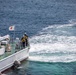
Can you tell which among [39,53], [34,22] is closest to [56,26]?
[34,22]

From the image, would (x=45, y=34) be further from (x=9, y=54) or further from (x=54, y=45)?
(x=9, y=54)

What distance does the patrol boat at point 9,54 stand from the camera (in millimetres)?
35641

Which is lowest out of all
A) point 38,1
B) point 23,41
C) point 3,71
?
point 3,71

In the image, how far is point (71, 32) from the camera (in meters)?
51.9

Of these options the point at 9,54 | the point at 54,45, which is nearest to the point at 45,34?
the point at 54,45

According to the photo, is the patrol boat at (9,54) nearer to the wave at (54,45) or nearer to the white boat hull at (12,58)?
the white boat hull at (12,58)

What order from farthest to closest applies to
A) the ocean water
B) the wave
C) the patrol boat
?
the wave, the ocean water, the patrol boat

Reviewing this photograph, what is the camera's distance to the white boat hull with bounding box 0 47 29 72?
116 feet

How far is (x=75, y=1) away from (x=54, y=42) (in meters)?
58.9

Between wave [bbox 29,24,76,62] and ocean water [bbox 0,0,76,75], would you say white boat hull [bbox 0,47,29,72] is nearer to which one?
ocean water [bbox 0,0,76,75]

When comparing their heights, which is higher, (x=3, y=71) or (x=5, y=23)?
(x=5, y=23)

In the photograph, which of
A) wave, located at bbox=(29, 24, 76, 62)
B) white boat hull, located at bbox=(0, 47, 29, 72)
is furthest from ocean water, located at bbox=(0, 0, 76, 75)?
white boat hull, located at bbox=(0, 47, 29, 72)

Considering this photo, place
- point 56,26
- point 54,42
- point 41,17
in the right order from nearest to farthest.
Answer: point 54,42 → point 56,26 → point 41,17

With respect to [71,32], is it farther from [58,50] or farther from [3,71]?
[3,71]
